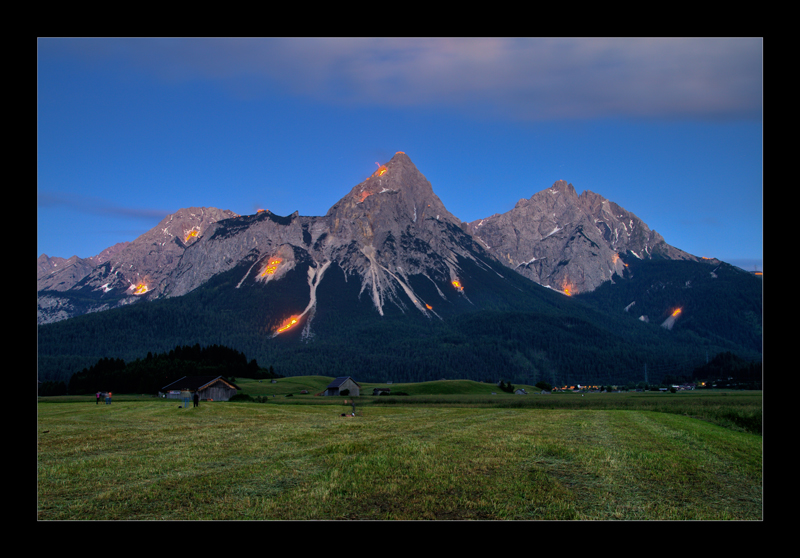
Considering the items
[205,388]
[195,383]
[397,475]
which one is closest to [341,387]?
[195,383]

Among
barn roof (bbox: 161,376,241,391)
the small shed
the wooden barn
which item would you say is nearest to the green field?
the wooden barn

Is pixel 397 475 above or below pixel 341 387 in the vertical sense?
above

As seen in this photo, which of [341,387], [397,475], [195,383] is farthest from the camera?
[341,387]

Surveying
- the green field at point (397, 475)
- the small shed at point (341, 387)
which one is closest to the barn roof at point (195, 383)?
the small shed at point (341, 387)

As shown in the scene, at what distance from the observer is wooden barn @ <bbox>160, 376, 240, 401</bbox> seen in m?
96.2

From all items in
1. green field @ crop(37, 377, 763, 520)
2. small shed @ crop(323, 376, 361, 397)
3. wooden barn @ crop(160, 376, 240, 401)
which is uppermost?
green field @ crop(37, 377, 763, 520)

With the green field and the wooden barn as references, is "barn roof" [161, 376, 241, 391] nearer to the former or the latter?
the wooden barn

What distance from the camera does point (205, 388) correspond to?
96.2 metres

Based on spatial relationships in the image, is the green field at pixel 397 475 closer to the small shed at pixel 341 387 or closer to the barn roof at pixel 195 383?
the barn roof at pixel 195 383

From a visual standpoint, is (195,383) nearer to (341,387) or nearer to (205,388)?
(205,388)
